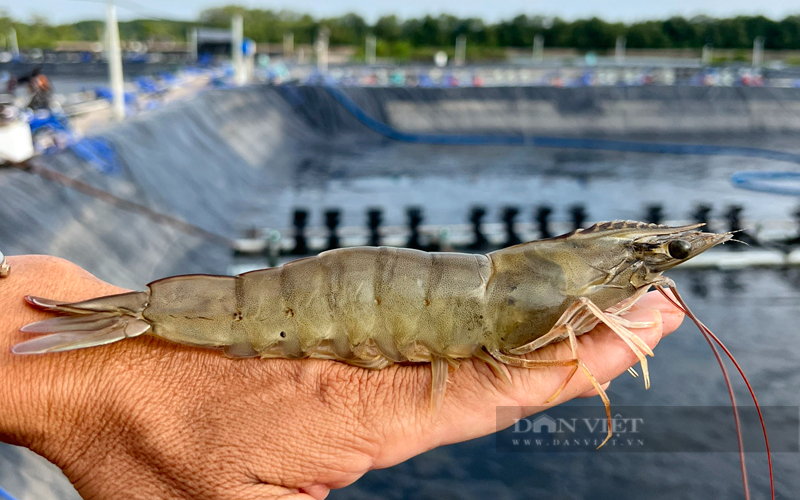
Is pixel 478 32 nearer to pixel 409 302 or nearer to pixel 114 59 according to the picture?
pixel 114 59

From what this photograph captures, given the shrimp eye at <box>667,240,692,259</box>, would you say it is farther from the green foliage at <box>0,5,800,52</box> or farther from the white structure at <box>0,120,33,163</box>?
the green foliage at <box>0,5,800,52</box>

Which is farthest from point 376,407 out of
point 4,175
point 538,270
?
point 4,175

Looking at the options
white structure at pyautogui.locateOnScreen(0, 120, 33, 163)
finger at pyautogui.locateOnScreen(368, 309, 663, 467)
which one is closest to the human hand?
finger at pyautogui.locateOnScreen(368, 309, 663, 467)

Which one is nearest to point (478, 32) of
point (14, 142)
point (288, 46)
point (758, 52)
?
point (288, 46)

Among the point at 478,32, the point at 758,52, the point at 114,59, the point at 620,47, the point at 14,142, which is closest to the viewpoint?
the point at 14,142

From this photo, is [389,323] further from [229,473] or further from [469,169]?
[469,169]
